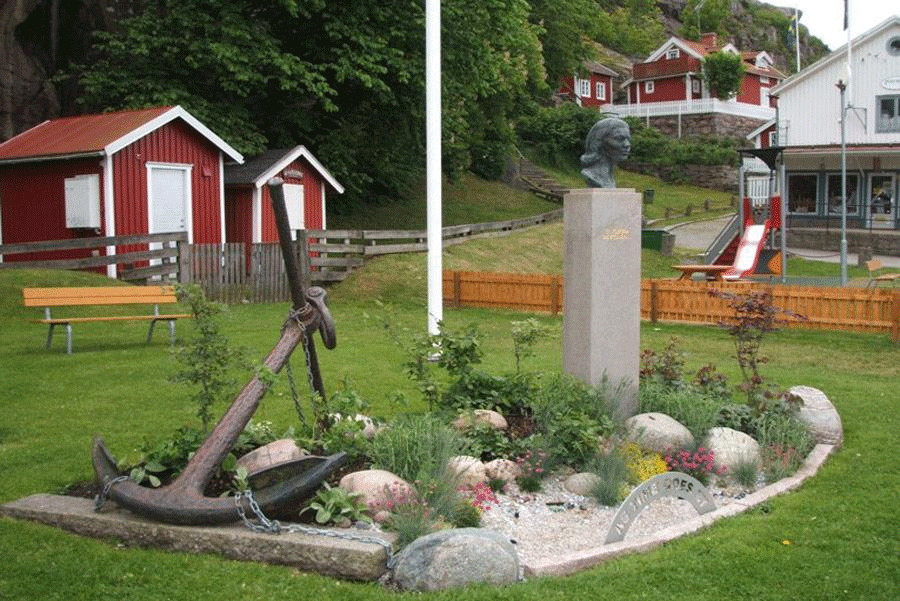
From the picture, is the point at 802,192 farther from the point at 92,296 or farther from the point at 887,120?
the point at 92,296

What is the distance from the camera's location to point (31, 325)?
17.5 m

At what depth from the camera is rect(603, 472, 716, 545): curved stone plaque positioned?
6898mm

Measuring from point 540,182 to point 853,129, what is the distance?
1470cm

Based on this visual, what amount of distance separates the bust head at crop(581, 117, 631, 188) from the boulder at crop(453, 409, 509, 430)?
272cm

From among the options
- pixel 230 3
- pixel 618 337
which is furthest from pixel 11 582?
pixel 230 3

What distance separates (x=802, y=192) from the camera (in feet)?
149

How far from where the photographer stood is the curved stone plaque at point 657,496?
6.90 meters

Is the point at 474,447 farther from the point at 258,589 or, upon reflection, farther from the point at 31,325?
the point at 31,325

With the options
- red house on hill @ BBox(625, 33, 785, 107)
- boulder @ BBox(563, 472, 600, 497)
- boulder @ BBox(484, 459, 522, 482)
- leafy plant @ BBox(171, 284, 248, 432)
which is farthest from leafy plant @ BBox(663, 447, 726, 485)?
red house on hill @ BBox(625, 33, 785, 107)

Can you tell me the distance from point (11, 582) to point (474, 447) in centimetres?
368

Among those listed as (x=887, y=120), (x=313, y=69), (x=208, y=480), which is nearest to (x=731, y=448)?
(x=208, y=480)

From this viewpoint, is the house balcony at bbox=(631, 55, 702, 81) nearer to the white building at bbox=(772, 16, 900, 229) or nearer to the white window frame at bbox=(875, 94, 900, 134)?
the white building at bbox=(772, 16, 900, 229)

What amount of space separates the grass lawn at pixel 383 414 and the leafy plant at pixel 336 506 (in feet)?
1.98

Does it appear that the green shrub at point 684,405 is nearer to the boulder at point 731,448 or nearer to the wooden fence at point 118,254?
the boulder at point 731,448
